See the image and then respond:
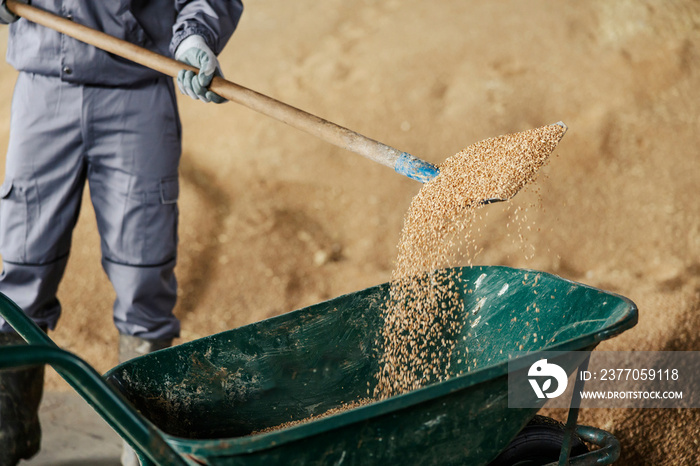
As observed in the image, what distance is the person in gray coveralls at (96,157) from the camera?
6.48 ft

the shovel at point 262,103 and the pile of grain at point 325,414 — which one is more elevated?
the shovel at point 262,103

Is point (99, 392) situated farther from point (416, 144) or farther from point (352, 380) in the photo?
point (416, 144)

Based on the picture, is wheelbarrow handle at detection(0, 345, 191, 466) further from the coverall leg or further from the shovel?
the coverall leg

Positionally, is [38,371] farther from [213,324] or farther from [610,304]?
[610,304]

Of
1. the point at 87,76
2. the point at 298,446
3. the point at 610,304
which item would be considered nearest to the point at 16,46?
the point at 87,76

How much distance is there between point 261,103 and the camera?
1796 millimetres

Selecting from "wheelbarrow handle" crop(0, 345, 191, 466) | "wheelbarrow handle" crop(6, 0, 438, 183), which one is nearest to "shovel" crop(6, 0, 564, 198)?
"wheelbarrow handle" crop(6, 0, 438, 183)

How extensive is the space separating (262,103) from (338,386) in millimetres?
737

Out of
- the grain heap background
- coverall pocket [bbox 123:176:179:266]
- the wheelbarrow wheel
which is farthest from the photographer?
the grain heap background

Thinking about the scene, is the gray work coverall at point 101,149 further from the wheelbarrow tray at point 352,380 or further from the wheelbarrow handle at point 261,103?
the wheelbarrow tray at point 352,380

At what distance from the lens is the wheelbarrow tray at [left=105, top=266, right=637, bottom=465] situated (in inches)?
48.4

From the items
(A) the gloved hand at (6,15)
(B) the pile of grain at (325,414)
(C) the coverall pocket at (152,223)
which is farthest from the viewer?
(C) the coverall pocket at (152,223)

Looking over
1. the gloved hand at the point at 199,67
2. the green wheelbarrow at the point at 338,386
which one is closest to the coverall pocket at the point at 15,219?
the gloved hand at the point at 199,67

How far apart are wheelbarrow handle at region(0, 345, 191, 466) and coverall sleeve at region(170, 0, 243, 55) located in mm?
1150
